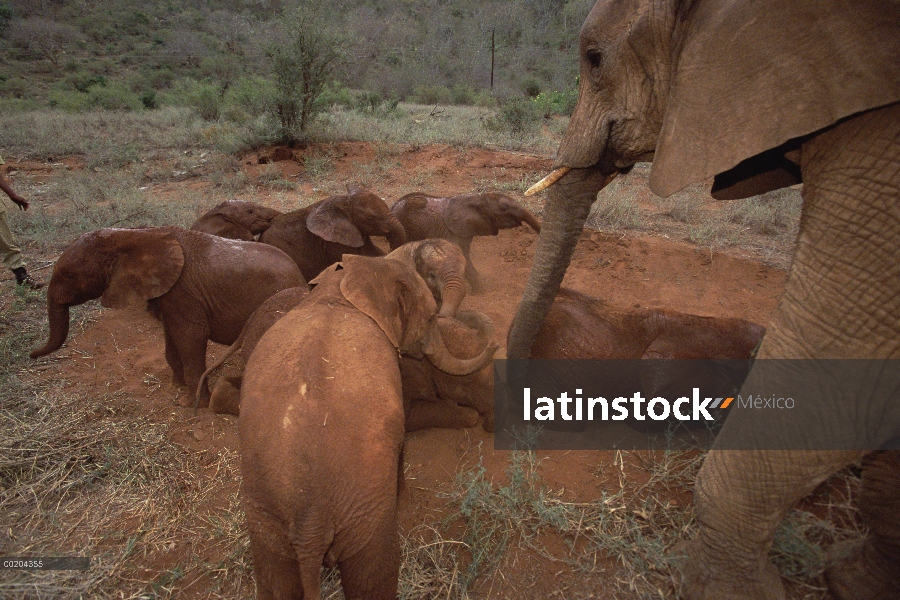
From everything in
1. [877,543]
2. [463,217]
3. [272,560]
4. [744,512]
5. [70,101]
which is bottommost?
[877,543]

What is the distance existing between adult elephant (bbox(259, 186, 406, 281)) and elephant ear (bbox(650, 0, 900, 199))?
3817 mm

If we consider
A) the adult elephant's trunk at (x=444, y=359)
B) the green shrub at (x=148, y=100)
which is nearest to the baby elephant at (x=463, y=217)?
the adult elephant's trunk at (x=444, y=359)

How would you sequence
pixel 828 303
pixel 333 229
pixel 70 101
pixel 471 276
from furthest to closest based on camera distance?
pixel 70 101, pixel 471 276, pixel 333 229, pixel 828 303

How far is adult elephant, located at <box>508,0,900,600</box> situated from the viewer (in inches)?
65.2

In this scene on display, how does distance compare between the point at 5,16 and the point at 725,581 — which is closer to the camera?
the point at 725,581

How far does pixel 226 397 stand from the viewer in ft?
12.0

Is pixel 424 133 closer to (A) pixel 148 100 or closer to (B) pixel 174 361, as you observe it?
A: (B) pixel 174 361

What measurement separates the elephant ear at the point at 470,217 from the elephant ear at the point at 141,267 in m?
2.90

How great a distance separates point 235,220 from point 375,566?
14.8ft

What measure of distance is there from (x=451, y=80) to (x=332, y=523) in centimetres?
2672

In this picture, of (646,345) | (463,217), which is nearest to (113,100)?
(463,217)

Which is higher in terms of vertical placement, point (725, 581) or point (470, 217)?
point (470, 217)

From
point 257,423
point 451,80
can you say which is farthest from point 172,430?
point 451,80

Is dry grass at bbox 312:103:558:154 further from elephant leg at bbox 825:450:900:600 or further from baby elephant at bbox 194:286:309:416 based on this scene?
elephant leg at bbox 825:450:900:600
